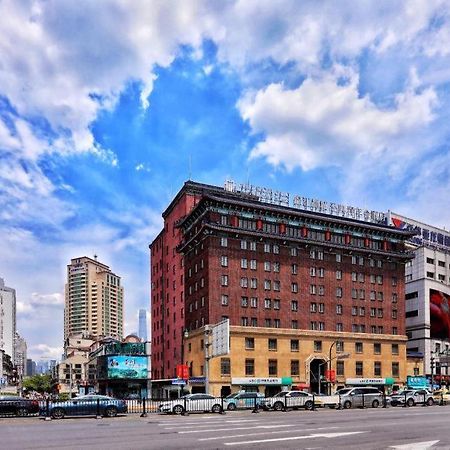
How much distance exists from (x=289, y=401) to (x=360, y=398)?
6.86 metres

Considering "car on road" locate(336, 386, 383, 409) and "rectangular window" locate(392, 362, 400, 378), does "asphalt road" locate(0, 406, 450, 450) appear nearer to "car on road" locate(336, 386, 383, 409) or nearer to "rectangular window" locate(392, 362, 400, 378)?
"car on road" locate(336, 386, 383, 409)

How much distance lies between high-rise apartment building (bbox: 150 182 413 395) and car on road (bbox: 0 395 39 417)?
1425 inches

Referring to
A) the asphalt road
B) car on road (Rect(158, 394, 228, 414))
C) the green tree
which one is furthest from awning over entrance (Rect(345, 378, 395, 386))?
the green tree

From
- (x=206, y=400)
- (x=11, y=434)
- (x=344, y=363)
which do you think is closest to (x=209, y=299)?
(x=344, y=363)

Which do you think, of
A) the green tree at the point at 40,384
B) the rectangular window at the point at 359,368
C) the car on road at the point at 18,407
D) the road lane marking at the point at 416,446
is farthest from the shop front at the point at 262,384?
the green tree at the point at 40,384

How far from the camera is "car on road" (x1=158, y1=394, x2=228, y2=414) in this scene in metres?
44.5

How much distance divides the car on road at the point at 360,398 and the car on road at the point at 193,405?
1128 cm

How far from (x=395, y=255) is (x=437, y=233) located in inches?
1796

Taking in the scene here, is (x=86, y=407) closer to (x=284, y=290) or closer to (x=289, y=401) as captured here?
(x=289, y=401)

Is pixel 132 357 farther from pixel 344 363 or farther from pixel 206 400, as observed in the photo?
pixel 206 400

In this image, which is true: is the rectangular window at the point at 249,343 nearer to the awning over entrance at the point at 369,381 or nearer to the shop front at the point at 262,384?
the shop front at the point at 262,384

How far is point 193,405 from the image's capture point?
A: 4525cm

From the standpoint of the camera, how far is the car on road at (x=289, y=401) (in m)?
47.7

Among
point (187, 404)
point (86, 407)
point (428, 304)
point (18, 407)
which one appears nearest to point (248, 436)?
point (86, 407)
